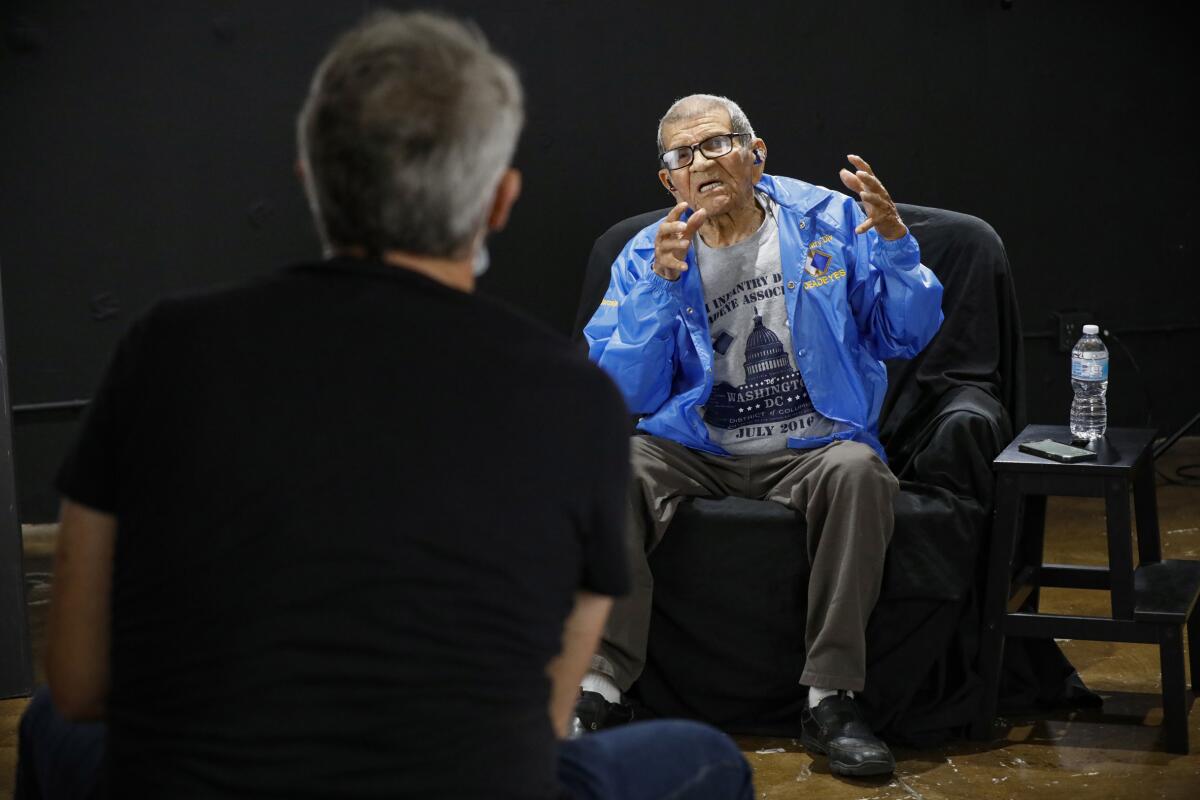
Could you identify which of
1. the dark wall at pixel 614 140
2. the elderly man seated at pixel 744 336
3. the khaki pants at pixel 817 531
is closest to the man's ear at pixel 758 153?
the elderly man seated at pixel 744 336

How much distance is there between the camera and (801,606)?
2.87 m

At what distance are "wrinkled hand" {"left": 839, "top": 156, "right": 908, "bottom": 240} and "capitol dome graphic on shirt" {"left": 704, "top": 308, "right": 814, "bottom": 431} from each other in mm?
299

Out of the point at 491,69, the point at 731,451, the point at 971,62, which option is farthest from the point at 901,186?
the point at 491,69

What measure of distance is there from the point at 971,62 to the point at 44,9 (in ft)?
9.29

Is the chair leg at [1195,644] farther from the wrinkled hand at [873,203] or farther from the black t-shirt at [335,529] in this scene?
the black t-shirt at [335,529]

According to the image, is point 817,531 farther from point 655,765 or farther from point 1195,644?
point 655,765

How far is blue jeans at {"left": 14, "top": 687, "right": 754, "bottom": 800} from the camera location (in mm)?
1355

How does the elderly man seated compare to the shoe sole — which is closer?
the shoe sole

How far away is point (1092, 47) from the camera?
486 cm

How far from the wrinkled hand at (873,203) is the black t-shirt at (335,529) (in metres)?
1.75

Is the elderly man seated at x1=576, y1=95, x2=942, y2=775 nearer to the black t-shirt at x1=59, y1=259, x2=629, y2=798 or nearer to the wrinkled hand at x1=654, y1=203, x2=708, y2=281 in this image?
the wrinkled hand at x1=654, y1=203, x2=708, y2=281

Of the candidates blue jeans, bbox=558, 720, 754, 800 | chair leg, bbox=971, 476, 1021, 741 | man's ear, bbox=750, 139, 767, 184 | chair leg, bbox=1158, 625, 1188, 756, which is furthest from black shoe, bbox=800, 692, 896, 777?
blue jeans, bbox=558, 720, 754, 800

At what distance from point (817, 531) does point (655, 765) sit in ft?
4.86

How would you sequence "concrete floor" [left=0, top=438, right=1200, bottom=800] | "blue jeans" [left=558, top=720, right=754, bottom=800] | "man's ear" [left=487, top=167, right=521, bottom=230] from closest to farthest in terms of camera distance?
"man's ear" [left=487, top=167, right=521, bottom=230]
"blue jeans" [left=558, top=720, right=754, bottom=800]
"concrete floor" [left=0, top=438, right=1200, bottom=800]
